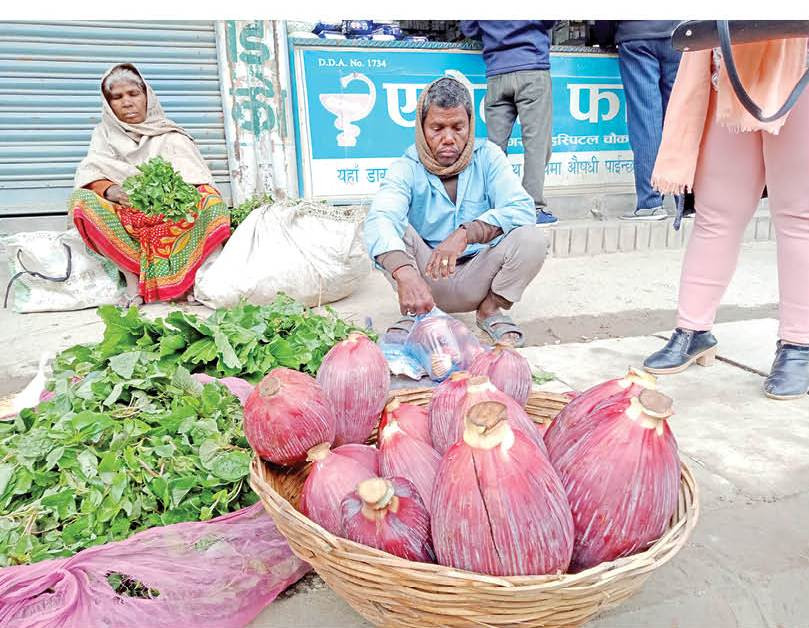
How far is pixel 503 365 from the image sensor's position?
1.33 metres

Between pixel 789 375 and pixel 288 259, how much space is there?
254 centimetres

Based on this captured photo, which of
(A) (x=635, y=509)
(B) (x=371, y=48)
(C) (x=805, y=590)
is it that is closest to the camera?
(A) (x=635, y=509)

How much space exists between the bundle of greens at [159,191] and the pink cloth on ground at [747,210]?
8.96ft

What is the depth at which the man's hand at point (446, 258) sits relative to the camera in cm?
250

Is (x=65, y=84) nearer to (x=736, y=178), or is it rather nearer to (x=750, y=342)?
(x=736, y=178)

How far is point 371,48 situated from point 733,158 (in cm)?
331

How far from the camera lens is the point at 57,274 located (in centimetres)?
363

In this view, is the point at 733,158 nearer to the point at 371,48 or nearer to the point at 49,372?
the point at 49,372

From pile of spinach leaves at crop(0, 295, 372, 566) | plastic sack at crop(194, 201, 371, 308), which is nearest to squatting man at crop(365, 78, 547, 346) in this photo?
plastic sack at crop(194, 201, 371, 308)

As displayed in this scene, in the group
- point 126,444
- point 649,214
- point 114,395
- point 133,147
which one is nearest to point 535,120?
point 649,214

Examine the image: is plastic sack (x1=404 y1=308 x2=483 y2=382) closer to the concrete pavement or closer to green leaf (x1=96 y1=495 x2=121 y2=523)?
the concrete pavement

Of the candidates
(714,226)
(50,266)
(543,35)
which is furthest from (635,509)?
(543,35)

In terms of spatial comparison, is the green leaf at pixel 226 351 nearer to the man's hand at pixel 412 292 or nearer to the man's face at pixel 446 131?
the man's hand at pixel 412 292

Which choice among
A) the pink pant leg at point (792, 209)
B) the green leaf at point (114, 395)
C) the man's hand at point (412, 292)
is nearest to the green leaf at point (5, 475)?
the green leaf at point (114, 395)
